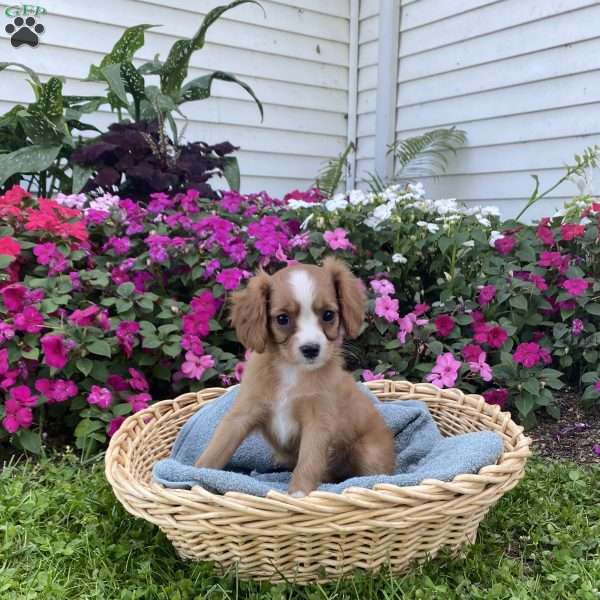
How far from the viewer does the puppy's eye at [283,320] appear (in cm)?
233

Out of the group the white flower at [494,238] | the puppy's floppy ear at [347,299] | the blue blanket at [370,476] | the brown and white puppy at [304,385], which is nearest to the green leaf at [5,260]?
the blue blanket at [370,476]

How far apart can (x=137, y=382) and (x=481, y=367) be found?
177cm

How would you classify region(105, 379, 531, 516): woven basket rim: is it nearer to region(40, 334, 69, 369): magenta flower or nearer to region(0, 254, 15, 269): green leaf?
region(40, 334, 69, 369): magenta flower

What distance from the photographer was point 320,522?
178cm

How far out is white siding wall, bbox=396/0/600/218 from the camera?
518 centimetres

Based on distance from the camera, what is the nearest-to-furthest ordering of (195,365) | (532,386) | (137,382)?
(137,382), (195,365), (532,386)

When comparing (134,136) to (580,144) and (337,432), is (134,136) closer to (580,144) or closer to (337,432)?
(337,432)

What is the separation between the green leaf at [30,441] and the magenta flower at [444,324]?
210cm

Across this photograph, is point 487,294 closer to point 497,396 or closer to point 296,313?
point 497,396

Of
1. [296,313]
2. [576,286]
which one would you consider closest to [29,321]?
[296,313]

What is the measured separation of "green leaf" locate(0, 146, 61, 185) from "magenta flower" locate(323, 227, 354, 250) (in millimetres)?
2186

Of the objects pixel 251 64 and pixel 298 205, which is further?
pixel 251 64

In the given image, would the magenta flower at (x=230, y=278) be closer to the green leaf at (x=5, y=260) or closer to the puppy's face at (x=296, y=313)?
the puppy's face at (x=296, y=313)

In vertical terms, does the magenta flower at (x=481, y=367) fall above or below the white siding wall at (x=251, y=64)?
below
